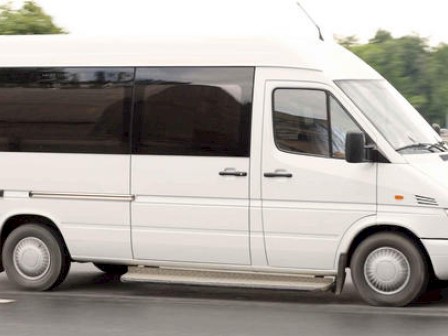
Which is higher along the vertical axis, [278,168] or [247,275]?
[278,168]

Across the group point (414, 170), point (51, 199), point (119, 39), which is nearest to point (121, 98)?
point (119, 39)

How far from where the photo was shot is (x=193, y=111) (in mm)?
10148

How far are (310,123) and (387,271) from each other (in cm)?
151

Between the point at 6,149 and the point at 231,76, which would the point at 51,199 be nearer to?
the point at 6,149

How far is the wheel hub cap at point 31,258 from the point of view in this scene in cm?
1074

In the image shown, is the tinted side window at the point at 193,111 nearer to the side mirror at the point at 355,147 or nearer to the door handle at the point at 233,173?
the door handle at the point at 233,173

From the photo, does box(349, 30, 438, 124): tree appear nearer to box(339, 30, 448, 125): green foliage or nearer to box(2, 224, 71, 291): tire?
box(339, 30, 448, 125): green foliage

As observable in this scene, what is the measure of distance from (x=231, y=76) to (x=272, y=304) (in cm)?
218

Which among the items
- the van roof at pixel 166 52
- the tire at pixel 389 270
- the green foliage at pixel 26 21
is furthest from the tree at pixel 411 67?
the tire at pixel 389 270

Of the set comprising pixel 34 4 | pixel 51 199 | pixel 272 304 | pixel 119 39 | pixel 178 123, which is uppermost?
pixel 34 4

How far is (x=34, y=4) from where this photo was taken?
2500 centimetres

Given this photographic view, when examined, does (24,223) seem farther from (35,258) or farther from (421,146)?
(421,146)

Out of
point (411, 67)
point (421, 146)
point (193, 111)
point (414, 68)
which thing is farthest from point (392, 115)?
point (414, 68)

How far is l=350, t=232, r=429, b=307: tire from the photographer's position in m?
9.30
